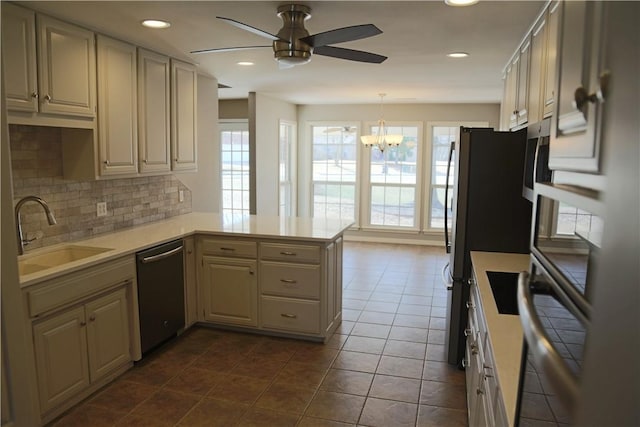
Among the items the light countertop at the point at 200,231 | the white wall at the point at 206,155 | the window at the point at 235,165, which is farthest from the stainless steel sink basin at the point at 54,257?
the window at the point at 235,165

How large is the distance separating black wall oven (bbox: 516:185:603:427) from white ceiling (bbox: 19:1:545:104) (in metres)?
1.99

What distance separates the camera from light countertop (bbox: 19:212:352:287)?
124 inches

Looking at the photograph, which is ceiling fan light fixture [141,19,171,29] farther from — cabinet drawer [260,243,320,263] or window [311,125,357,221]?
window [311,125,357,221]

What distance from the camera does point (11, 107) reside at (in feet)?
8.79

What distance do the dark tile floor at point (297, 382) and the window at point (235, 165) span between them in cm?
344

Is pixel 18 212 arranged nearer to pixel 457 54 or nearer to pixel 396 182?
pixel 457 54

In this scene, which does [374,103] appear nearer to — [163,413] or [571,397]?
[163,413]

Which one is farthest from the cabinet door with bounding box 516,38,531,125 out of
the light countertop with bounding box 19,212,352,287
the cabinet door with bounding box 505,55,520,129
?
the light countertop with bounding box 19,212,352,287

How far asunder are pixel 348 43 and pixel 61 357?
110 inches

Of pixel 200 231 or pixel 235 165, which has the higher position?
pixel 235 165

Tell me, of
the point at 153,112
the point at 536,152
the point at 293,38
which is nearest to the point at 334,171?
the point at 153,112

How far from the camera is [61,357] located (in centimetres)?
270

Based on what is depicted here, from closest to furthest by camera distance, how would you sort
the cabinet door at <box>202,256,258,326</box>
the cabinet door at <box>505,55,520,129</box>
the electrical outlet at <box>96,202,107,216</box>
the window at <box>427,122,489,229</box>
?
the cabinet door at <box>505,55,520,129</box>
the electrical outlet at <box>96,202,107,216</box>
the cabinet door at <box>202,256,258,326</box>
the window at <box>427,122,489,229</box>

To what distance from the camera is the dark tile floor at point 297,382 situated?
280 centimetres
